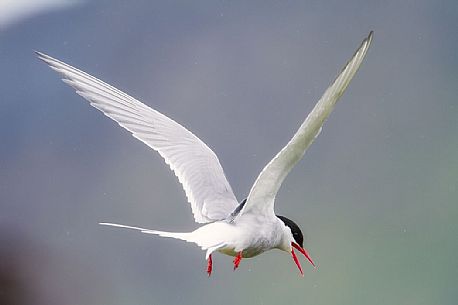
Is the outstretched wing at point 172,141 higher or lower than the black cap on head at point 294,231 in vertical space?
higher

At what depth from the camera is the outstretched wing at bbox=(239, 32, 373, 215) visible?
110cm

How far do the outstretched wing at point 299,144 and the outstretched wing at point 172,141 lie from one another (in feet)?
0.38

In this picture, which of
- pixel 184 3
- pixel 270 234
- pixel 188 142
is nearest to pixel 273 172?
pixel 270 234

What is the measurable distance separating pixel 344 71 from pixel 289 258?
53.7 inches

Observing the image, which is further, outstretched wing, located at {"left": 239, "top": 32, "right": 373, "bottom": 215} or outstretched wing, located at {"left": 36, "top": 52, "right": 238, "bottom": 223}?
outstretched wing, located at {"left": 36, "top": 52, "right": 238, "bottom": 223}

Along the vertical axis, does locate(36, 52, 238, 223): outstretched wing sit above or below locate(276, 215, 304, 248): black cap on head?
above

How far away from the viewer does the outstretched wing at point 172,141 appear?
4.87 feet

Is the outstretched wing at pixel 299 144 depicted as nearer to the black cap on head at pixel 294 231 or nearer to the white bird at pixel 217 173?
the white bird at pixel 217 173

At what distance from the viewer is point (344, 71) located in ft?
3.61

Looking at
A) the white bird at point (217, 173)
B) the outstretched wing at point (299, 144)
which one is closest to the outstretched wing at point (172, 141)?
the white bird at point (217, 173)

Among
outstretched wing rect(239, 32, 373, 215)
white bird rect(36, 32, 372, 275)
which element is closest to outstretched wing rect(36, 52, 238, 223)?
white bird rect(36, 32, 372, 275)

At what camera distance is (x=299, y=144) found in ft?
3.97

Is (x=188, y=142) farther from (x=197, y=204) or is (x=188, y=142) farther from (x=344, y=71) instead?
(x=344, y=71)

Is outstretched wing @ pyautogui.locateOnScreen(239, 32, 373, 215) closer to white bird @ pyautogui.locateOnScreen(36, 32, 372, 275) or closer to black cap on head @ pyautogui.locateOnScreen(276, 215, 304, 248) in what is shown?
white bird @ pyautogui.locateOnScreen(36, 32, 372, 275)
